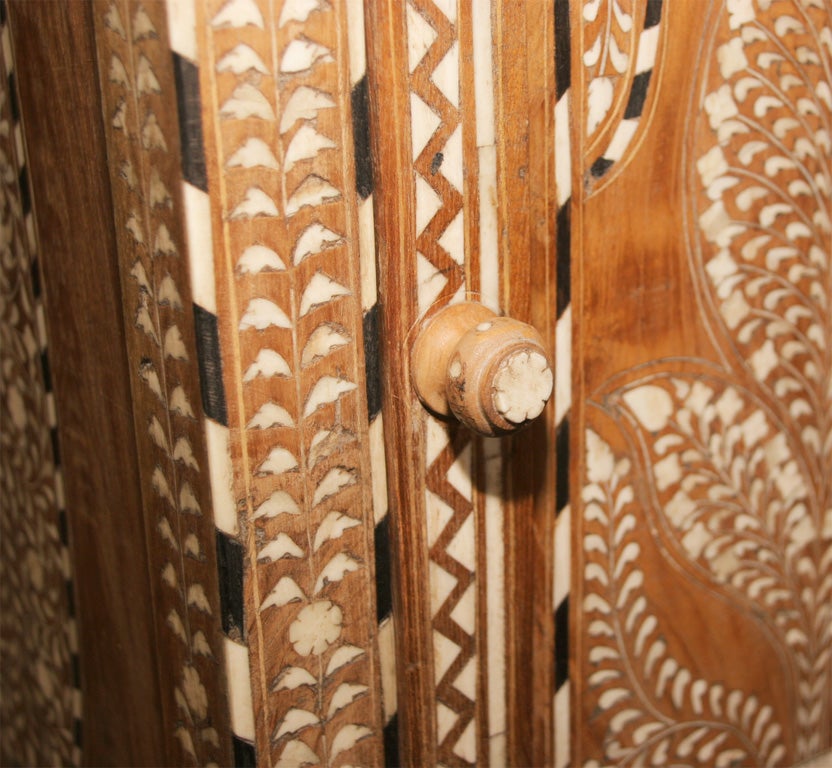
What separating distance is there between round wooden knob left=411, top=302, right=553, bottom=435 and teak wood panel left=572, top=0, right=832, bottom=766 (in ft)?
0.51

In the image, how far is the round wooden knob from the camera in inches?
30.4

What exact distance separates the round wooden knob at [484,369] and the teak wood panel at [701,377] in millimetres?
155

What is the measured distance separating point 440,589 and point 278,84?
0.41 m

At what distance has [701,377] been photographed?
1.01 metres

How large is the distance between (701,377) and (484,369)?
318mm

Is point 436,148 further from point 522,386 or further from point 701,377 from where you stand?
point 701,377

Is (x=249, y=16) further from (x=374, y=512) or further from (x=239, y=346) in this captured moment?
(x=374, y=512)

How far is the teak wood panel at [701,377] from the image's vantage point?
3.02 ft

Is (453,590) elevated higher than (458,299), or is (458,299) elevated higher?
(458,299)

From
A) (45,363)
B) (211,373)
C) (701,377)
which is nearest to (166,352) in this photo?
(211,373)

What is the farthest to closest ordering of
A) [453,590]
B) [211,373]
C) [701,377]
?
[701,377], [453,590], [211,373]

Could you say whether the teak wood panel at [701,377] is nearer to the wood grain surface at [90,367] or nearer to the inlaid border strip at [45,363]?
the wood grain surface at [90,367]

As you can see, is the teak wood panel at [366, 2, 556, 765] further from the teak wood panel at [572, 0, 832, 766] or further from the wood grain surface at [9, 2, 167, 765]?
the wood grain surface at [9, 2, 167, 765]

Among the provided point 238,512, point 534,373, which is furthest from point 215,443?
point 534,373
